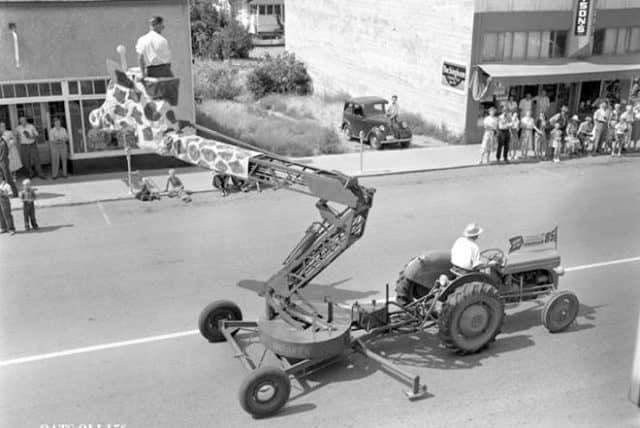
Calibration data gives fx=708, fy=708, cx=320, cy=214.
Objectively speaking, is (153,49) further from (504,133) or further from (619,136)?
(619,136)

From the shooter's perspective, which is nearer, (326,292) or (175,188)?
(326,292)

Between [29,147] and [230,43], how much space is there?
1079 inches

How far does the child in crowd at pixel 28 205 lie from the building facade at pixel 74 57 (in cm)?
371

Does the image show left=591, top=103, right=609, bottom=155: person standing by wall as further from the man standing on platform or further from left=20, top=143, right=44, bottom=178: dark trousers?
the man standing on platform

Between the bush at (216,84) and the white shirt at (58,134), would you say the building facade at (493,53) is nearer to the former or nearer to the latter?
the bush at (216,84)

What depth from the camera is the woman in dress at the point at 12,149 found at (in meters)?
17.5

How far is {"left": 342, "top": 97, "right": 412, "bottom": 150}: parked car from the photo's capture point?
23.0m

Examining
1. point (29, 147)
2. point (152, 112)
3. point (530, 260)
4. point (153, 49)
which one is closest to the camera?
point (153, 49)

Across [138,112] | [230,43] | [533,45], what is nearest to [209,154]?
[138,112]

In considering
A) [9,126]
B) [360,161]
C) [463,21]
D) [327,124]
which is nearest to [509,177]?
[360,161]

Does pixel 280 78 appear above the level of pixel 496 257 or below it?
below

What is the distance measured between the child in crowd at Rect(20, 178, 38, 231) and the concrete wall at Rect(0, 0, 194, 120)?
4608 mm

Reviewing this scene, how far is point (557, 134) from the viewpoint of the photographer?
21406 millimetres

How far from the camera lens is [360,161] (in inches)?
821
